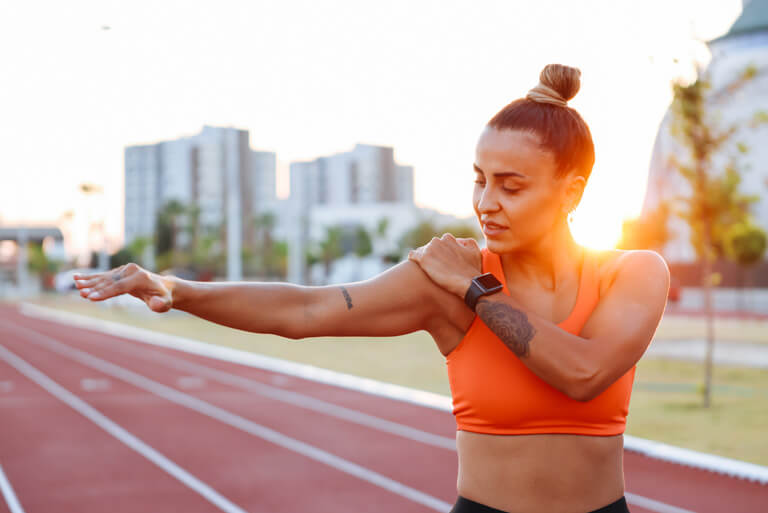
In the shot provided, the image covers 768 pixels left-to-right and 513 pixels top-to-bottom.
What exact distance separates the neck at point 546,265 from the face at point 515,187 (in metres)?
0.06

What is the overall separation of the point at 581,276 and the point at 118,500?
5.25 m

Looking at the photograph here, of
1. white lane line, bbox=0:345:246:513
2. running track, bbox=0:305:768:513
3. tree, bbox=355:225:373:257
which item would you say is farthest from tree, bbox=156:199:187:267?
running track, bbox=0:305:768:513

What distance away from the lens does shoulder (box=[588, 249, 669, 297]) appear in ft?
5.53

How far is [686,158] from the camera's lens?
10242 millimetres

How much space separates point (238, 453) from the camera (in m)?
7.76

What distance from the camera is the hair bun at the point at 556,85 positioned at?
1679mm

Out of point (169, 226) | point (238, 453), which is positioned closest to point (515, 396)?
point (238, 453)

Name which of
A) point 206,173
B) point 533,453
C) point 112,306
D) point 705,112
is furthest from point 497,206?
point 206,173

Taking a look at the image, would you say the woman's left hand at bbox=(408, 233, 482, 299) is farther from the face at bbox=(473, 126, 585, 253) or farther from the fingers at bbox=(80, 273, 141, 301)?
the fingers at bbox=(80, 273, 141, 301)

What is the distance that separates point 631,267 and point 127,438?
758cm

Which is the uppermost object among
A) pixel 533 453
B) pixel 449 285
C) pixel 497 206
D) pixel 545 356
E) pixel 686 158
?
pixel 686 158

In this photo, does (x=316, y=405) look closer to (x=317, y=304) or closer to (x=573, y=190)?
(x=317, y=304)

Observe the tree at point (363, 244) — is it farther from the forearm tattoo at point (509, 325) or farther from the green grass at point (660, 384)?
the forearm tattoo at point (509, 325)

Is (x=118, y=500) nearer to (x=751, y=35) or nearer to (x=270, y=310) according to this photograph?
(x=270, y=310)
